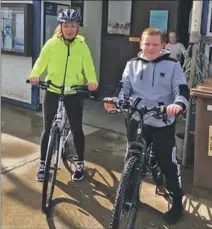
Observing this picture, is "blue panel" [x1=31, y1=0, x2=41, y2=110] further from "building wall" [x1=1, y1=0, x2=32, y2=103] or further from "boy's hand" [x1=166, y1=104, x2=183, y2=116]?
"boy's hand" [x1=166, y1=104, x2=183, y2=116]

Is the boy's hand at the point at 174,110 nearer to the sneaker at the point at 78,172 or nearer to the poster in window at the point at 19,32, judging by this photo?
the sneaker at the point at 78,172

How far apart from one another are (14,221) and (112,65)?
13.2 feet

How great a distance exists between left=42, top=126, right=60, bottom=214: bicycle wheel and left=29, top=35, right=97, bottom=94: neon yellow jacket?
45 cm

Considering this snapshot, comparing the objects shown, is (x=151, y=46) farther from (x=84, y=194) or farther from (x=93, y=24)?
(x=93, y=24)

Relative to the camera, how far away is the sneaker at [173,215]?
290 cm

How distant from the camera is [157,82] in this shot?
105 inches

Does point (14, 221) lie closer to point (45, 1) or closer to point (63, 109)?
point (63, 109)

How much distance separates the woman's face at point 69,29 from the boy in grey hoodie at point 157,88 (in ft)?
2.30

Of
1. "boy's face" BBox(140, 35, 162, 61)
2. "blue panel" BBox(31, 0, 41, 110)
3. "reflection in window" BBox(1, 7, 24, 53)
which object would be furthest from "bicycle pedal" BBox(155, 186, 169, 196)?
"reflection in window" BBox(1, 7, 24, 53)

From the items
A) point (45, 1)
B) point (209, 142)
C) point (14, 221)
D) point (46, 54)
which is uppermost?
point (45, 1)

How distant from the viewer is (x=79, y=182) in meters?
3.51

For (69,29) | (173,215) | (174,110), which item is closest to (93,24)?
(69,29)

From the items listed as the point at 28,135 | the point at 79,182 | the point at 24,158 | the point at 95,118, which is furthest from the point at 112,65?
the point at 79,182

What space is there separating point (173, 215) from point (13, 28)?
Answer: 410cm
